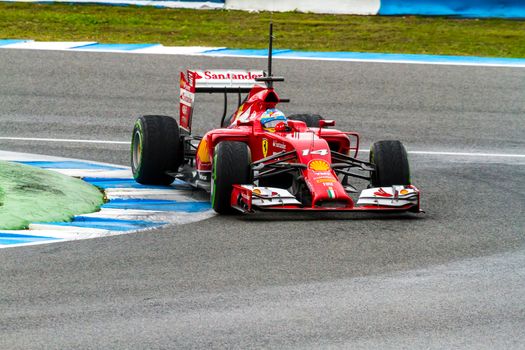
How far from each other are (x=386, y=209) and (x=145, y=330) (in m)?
3.64

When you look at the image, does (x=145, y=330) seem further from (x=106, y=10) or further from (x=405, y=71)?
(x=106, y=10)

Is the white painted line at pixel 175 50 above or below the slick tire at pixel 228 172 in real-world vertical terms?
above

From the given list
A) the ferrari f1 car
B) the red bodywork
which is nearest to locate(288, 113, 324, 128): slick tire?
the ferrari f1 car

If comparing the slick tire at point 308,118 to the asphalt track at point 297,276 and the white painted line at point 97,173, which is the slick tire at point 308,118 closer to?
the asphalt track at point 297,276

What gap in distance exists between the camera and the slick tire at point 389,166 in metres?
9.69

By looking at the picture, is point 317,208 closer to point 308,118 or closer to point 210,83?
point 308,118

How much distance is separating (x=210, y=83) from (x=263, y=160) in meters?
1.83

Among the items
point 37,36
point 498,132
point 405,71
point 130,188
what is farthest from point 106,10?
point 130,188

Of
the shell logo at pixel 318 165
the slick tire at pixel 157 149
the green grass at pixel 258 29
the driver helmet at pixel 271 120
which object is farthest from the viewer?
the green grass at pixel 258 29

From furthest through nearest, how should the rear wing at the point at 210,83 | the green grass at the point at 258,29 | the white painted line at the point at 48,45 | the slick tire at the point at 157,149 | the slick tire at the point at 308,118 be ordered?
the green grass at the point at 258,29
the white painted line at the point at 48,45
the slick tire at the point at 308,118
the rear wing at the point at 210,83
the slick tire at the point at 157,149

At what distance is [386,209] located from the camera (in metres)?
9.30

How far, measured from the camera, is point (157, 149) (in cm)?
1048

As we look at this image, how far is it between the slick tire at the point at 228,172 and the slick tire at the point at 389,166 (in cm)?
114

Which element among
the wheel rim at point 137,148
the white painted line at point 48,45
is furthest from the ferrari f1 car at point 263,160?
the white painted line at point 48,45
